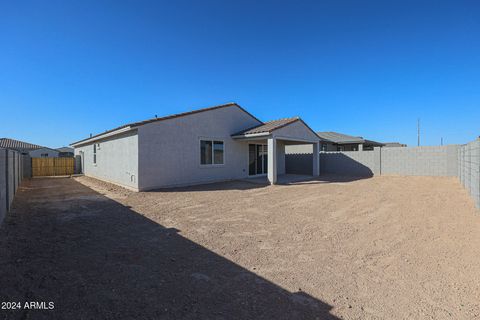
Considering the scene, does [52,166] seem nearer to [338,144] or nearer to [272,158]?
[272,158]

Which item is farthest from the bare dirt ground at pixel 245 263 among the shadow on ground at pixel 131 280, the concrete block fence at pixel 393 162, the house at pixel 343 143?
the house at pixel 343 143

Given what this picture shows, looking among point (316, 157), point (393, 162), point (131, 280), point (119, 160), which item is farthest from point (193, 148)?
point (393, 162)

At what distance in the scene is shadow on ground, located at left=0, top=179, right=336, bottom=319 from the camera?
263cm

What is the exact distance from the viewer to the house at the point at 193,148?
11.3 meters

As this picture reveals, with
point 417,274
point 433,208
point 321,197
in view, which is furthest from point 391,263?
point 321,197

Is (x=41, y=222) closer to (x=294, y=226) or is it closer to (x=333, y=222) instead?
(x=294, y=226)

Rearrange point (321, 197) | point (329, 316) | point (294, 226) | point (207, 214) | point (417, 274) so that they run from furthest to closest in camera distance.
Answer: point (321, 197), point (207, 214), point (294, 226), point (417, 274), point (329, 316)

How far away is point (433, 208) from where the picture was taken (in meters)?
7.27

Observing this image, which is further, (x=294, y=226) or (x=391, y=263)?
(x=294, y=226)

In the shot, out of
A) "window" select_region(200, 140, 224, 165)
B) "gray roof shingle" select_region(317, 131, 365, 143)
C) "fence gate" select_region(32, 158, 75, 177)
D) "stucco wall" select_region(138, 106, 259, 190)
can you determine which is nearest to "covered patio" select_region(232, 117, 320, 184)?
"stucco wall" select_region(138, 106, 259, 190)

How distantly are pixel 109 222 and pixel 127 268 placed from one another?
9.63 ft

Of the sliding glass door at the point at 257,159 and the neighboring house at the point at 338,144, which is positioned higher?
the neighboring house at the point at 338,144

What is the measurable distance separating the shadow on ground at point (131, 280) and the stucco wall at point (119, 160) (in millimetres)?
6157

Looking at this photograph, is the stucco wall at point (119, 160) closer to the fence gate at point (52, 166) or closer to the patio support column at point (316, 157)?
the fence gate at point (52, 166)
